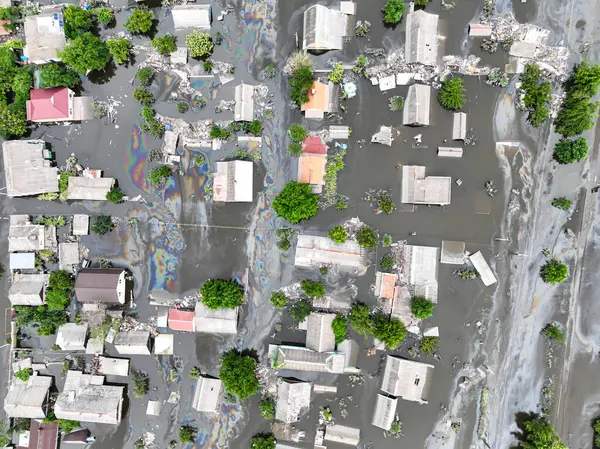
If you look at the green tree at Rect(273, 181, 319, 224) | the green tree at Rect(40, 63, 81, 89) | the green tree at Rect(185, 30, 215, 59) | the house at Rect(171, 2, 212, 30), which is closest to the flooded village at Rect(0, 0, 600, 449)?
the green tree at Rect(40, 63, 81, 89)

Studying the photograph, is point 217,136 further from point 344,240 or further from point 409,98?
point 409,98

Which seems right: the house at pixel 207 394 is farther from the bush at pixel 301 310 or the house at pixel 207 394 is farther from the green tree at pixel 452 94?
the green tree at pixel 452 94

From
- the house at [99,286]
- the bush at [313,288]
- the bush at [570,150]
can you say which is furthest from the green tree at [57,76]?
the bush at [570,150]

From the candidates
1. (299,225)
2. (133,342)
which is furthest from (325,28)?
(133,342)

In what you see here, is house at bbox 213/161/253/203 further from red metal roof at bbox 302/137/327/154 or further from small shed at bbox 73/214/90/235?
small shed at bbox 73/214/90/235

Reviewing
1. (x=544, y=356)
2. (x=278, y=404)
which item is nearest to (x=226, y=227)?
(x=278, y=404)
